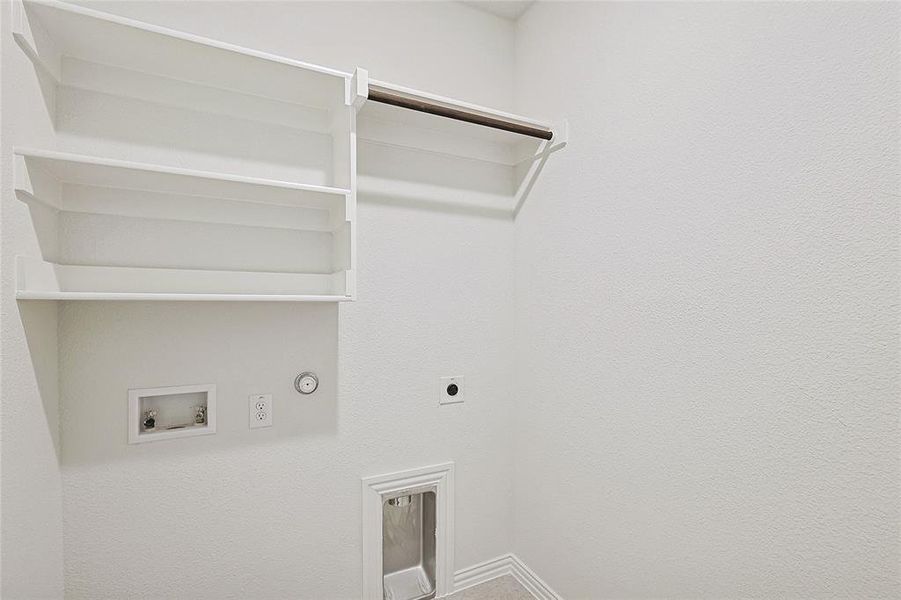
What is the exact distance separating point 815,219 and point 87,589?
219 cm

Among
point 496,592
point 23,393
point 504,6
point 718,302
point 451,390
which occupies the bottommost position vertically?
point 496,592

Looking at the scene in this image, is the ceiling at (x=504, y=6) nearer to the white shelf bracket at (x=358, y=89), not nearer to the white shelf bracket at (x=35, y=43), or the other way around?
the white shelf bracket at (x=358, y=89)

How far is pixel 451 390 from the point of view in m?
1.79

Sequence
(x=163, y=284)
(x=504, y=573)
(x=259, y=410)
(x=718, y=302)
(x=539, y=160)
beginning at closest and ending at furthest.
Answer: (x=718, y=302) < (x=163, y=284) < (x=259, y=410) < (x=539, y=160) < (x=504, y=573)

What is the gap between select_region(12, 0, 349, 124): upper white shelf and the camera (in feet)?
3.40

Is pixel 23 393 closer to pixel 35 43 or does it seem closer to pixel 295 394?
pixel 295 394

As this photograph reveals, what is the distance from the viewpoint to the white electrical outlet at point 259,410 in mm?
1445

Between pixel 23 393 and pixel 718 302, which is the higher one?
pixel 718 302

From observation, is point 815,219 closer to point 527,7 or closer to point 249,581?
point 527,7

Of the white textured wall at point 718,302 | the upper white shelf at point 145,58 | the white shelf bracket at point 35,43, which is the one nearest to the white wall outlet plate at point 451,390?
the white textured wall at point 718,302

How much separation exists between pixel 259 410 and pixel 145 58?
44.2 inches

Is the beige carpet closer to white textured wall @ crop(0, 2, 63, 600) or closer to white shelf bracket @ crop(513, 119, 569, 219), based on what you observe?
white textured wall @ crop(0, 2, 63, 600)

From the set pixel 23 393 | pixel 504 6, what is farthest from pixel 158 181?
pixel 504 6

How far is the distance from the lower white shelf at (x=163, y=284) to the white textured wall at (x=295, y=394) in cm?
6
